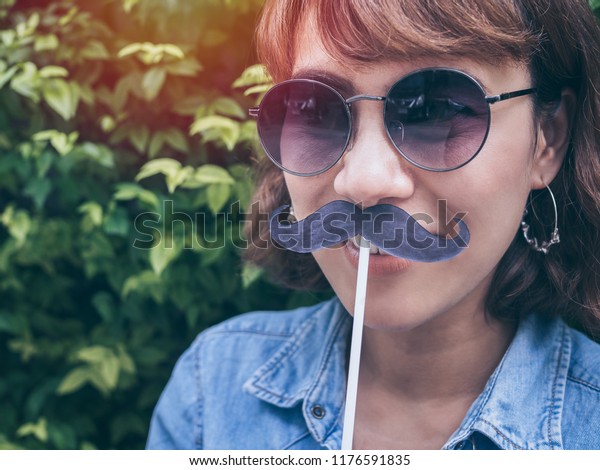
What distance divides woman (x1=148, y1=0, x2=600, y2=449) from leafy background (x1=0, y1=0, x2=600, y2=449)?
1.31ft

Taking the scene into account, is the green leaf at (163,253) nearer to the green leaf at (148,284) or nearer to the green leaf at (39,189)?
the green leaf at (148,284)

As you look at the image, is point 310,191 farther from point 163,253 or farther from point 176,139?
point 176,139

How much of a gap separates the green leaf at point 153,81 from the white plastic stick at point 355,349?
3.04 ft

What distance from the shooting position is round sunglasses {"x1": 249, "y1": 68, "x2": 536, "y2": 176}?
109 cm

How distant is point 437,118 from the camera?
112 cm

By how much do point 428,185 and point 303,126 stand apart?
10.3 inches

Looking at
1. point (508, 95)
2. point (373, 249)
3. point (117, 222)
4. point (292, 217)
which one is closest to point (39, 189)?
point (117, 222)

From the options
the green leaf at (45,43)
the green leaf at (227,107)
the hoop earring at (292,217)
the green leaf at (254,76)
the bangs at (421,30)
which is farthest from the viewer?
the green leaf at (45,43)

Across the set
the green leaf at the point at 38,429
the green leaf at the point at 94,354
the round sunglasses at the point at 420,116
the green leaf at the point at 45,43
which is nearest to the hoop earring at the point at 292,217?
the round sunglasses at the point at 420,116

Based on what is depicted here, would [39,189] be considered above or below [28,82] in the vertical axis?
below

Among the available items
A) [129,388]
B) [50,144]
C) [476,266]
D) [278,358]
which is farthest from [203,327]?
[476,266]

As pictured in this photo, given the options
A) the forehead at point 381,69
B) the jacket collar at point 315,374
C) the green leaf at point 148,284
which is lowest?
the jacket collar at point 315,374

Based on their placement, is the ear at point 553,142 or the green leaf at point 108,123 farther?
the green leaf at point 108,123

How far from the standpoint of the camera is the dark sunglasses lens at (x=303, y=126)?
1.17 m
